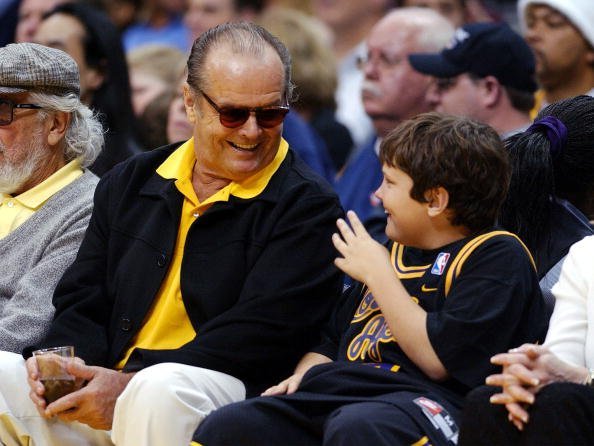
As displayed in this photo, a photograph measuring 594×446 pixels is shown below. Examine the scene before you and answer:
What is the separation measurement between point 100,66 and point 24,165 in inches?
81.7

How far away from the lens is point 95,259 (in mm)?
4750

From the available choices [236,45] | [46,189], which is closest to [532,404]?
[236,45]

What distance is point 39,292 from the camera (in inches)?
192

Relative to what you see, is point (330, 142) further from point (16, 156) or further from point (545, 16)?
point (16, 156)

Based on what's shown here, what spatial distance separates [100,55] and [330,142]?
1.63 meters

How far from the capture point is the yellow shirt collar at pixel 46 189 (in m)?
5.16

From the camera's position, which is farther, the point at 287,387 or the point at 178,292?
the point at 178,292

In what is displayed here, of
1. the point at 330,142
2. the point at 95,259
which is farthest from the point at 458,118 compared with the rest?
the point at 330,142

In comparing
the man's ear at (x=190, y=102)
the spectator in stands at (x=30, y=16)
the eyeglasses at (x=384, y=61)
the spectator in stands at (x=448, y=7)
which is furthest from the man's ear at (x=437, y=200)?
the spectator in stands at (x=30, y=16)

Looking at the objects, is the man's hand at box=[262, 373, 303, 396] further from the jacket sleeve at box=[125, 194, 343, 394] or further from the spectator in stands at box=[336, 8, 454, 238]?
the spectator in stands at box=[336, 8, 454, 238]

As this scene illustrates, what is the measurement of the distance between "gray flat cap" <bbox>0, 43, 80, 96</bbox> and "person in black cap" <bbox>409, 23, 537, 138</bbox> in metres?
2.21

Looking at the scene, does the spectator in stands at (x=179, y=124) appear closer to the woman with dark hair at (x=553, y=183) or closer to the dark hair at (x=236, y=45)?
the dark hair at (x=236, y=45)

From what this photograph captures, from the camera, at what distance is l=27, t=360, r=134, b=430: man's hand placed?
432 cm

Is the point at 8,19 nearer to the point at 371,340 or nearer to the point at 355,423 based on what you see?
the point at 371,340
